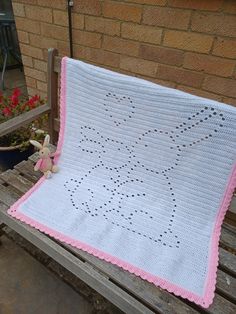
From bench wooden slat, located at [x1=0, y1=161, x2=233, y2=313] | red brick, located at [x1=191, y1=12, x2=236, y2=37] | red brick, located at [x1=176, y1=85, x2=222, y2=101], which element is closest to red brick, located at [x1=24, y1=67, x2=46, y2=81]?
red brick, located at [x1=176, y1=85, x2=222, y2=101]

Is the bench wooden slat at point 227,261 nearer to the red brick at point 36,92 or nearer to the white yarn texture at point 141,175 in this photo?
the white yarn texture at point 141,175

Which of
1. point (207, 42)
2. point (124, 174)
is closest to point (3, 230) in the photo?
point (124, 174)

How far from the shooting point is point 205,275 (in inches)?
47.6

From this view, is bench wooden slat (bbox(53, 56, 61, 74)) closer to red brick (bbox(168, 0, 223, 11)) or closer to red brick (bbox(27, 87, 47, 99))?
red brick (bbox(168, 0, 223, 11))

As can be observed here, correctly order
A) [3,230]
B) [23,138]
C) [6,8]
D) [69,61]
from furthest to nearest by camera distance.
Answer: [6,8] → [23,138] → [3,230] → [69,61]

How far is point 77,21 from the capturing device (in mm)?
2064

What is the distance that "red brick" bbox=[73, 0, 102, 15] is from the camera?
192 centimetres

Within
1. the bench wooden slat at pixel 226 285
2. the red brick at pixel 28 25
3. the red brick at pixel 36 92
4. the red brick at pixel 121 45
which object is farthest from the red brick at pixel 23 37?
the bench wooden slat at pixel 226 285

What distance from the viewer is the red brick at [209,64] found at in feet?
5.35

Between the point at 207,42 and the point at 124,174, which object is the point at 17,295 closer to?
the point at 124,174

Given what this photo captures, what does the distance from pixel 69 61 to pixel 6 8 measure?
337 cm

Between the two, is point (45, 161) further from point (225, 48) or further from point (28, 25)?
point (28, 25)

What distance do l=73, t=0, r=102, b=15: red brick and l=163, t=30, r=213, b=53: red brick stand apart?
1.73ft

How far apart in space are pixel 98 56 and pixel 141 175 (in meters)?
1.05
